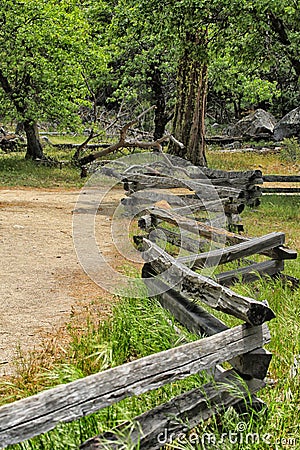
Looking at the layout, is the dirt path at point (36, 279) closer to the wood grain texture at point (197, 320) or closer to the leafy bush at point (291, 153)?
the wood grain texture at point (197, 320)

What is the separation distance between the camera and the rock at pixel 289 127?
2558cm

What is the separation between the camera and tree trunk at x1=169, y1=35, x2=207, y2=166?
47.8 feet

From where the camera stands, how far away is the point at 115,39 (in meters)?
19.7

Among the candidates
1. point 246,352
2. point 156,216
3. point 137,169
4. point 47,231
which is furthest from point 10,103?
point 246,352

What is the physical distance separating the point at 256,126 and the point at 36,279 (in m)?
23.6

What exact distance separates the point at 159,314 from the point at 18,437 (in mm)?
2264

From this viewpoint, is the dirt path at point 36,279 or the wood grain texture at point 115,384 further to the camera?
the dirt path at point 36,279

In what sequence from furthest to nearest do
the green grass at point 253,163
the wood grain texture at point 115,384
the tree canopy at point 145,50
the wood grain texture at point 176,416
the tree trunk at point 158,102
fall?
A: the tree trunk at point 158,102, the green grass at point 253,163, the tree canopy at point 145,50, the wood grain texture at point 176,416, the wood grain texture at point 115,384

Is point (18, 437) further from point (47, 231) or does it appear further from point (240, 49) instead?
point (240, 49)

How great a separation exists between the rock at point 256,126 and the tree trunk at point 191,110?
534 inches

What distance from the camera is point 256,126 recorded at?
91.6 feet

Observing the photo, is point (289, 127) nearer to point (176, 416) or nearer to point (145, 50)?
point (145, 50)

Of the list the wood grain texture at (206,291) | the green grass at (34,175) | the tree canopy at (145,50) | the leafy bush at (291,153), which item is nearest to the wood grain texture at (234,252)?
the wood grain texture at (206,291)

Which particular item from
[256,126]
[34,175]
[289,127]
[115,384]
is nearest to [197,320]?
[115,384]
